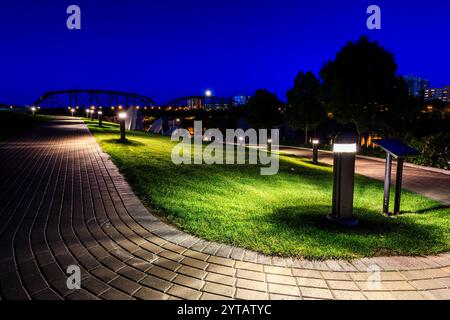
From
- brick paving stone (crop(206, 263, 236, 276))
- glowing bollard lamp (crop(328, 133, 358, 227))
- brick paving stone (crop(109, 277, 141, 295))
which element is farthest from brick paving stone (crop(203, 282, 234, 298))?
glowing bollard lamp (crop(328, 133, 358, 227))

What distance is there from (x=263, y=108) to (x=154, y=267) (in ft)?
107

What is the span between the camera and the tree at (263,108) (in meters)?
34.5

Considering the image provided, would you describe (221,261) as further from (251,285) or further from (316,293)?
(316,293)

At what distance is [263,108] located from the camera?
3459 cm

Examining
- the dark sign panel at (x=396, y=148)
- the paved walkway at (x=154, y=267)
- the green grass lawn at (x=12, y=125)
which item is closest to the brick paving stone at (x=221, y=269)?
the paved walkway at (x=154, y=267)

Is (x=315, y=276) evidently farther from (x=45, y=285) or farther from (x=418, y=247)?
(x=45, y=285)

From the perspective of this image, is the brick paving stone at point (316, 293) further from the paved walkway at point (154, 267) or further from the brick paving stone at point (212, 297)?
the brick paving stone at point (212, 297)

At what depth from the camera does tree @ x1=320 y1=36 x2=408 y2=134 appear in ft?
66.6

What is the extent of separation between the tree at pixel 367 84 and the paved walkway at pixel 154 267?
742 inches

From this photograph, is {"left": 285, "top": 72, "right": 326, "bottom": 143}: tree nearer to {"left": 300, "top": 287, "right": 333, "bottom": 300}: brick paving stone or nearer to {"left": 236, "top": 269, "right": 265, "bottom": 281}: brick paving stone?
{"left": 236, "top": 269, "right": 265, "bottom": 281}: brick paving stone

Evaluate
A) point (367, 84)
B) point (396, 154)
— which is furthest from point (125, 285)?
point (367, 84)
